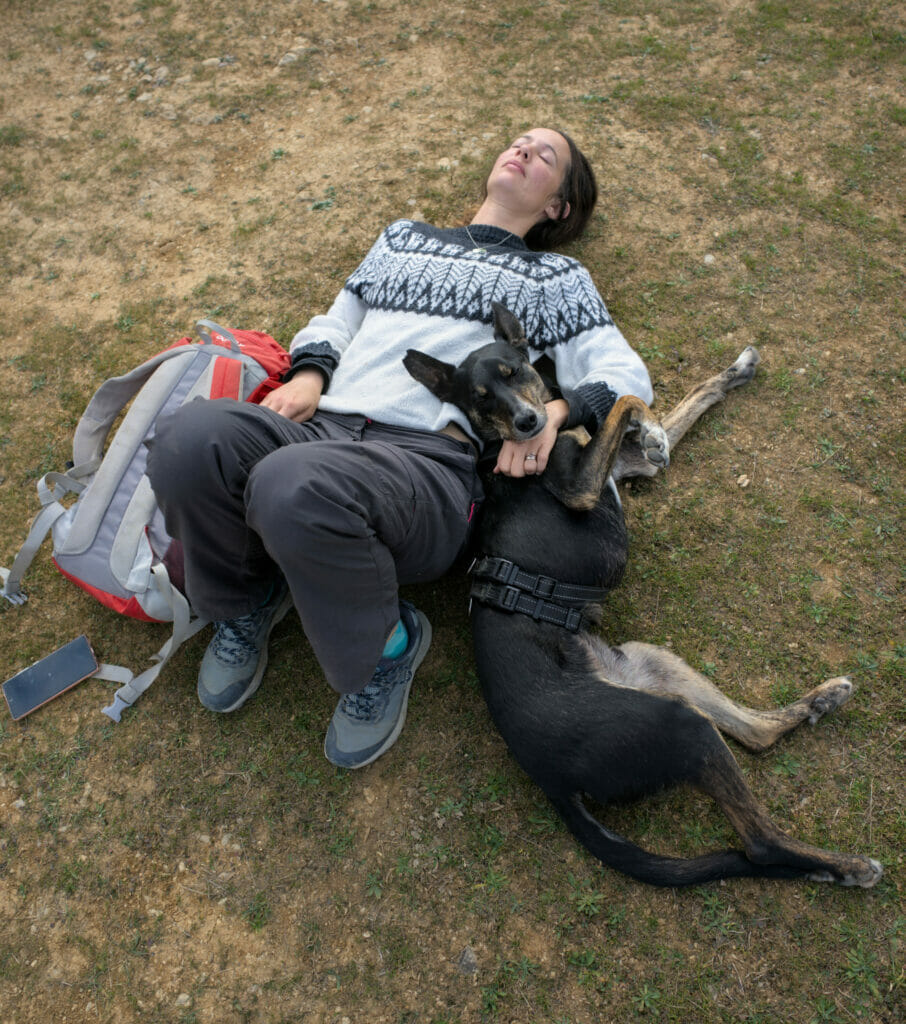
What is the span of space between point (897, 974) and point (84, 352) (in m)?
4.87

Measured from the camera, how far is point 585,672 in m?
2.47

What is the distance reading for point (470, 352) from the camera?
2846 millimetres

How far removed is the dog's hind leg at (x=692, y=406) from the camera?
3.17m

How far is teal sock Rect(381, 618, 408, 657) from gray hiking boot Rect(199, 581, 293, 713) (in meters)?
0.58

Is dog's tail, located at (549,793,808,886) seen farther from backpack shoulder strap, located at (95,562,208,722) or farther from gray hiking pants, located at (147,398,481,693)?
backpack shoulder strap, located at (95,562,208,722)

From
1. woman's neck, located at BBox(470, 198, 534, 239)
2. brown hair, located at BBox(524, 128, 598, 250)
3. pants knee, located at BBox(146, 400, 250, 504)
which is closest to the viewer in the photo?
pants knee, located at BBox(146, 400, 250, 504)

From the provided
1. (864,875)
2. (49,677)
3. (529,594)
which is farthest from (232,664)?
(864,875)

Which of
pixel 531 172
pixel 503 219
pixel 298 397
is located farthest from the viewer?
pixel 503 219

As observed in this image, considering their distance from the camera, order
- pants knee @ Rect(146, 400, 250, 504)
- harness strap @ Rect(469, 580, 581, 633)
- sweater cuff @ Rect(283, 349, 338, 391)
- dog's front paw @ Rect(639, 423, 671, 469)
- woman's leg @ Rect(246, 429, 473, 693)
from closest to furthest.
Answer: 1. woman's leg @ Rect(246, 429, 473, 693)
2. pants knee @ Rect(146, 400, 250, 504)
3. harness strap @ Rect(469, 580, 581, 633)
4. dog's front paw @ Rect(639, 423, 671, 469)
5. sweater cuff @ Rect(283, 349, 338, 391)

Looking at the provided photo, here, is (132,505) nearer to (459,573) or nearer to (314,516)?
(314,516)

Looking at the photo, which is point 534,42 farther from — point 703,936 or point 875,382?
point 703,936

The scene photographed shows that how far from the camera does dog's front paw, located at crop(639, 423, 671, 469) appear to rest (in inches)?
112

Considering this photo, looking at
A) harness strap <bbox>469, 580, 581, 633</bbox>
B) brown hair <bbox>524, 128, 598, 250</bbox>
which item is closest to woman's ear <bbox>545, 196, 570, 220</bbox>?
brown hair <bbox>524, 128, 598, 250</bbox>

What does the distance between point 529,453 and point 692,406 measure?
116 centimetres
